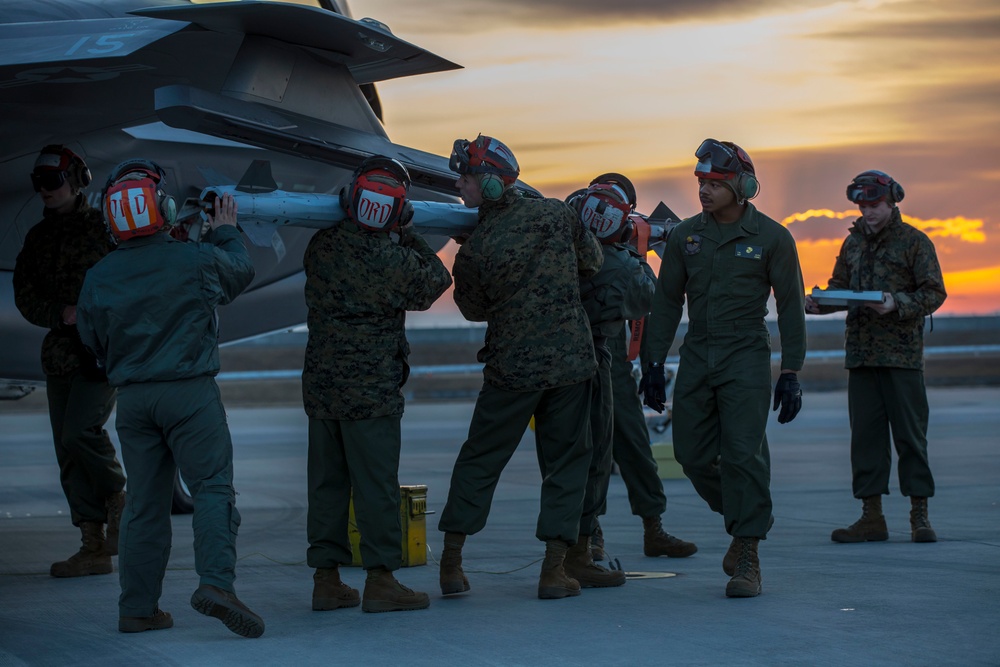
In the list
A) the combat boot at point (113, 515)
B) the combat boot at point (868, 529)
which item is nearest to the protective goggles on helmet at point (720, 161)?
the combat boot at point (868, 529)

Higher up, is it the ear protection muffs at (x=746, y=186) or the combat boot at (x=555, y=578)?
the ear protection muffs at (x=746, y=186)

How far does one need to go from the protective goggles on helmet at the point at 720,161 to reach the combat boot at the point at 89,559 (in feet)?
12.5

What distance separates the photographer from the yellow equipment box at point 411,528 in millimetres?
6973

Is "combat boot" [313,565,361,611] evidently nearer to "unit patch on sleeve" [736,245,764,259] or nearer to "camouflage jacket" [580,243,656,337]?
"camouflage jacket" [580,243,656,337]

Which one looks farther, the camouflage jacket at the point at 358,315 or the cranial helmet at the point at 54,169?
the cranial helmet at the point at 54,169

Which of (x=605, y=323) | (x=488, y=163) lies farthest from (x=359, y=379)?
(x=605, y=323)

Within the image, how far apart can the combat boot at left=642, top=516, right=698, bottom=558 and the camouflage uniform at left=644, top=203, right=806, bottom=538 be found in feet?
2.60

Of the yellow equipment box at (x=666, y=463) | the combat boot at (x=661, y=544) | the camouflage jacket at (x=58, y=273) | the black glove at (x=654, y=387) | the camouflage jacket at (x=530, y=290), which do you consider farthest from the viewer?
the yellow equipment box at (x=666, y=463)

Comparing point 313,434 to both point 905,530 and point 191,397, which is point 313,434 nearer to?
point 191,397

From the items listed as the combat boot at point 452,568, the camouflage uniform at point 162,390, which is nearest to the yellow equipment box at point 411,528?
the combat boot at point 452,568

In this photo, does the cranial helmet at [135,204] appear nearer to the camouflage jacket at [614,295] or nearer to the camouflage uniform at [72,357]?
the camouflage uniform at [72,357]

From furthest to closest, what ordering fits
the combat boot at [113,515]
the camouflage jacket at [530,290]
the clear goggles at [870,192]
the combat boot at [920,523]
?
the clear goggles at [870,192]
the combat boot at [920,523]
the combat boot at [113,515]
the camouflage jacket at [530,290]

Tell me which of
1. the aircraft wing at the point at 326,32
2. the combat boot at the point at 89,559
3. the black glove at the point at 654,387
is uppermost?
the aircraft wing at the point at 326,32

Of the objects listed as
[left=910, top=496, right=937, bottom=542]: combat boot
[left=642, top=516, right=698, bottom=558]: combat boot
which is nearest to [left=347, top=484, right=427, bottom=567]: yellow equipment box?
[left=642, top=516, right=698, bottom=558]: combat boot
